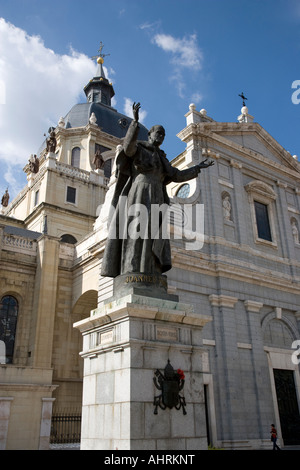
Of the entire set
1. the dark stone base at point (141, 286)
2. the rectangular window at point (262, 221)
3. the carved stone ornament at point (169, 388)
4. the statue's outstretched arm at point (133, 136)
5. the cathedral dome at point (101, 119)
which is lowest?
the carved stone ornament at point (169, 388)

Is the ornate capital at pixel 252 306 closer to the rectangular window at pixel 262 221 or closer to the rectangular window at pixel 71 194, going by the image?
the rectangular window at pixel 262 221

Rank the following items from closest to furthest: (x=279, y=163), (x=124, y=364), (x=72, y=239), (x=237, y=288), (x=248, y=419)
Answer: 1. (x=124, y=364)
2. (x=248, y=419)
3. (x=237, y=288)
4. (x=279, y=163)
5. (x=72, y=239)

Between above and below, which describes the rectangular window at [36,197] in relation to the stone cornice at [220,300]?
above

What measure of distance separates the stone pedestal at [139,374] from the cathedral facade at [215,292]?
37.0ft

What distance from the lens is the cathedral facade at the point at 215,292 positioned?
17.5 metres

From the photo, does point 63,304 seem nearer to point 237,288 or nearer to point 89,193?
point 237,288

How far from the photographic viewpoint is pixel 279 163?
27.3 m

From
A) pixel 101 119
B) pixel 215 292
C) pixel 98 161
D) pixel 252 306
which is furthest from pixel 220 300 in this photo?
pixel 101 119

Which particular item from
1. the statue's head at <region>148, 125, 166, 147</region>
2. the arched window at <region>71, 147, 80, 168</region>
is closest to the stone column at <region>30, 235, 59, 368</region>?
the statue's head at <region>148, 125, 166, 147</region>

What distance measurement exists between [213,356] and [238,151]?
483 inches

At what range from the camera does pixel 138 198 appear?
6523 millimetres

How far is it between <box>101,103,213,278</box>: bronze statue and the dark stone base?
94mm

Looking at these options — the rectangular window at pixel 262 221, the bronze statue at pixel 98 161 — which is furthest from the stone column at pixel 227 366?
the bronze statue at pixel 98 161

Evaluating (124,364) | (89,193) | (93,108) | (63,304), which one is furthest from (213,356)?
(93,108)
